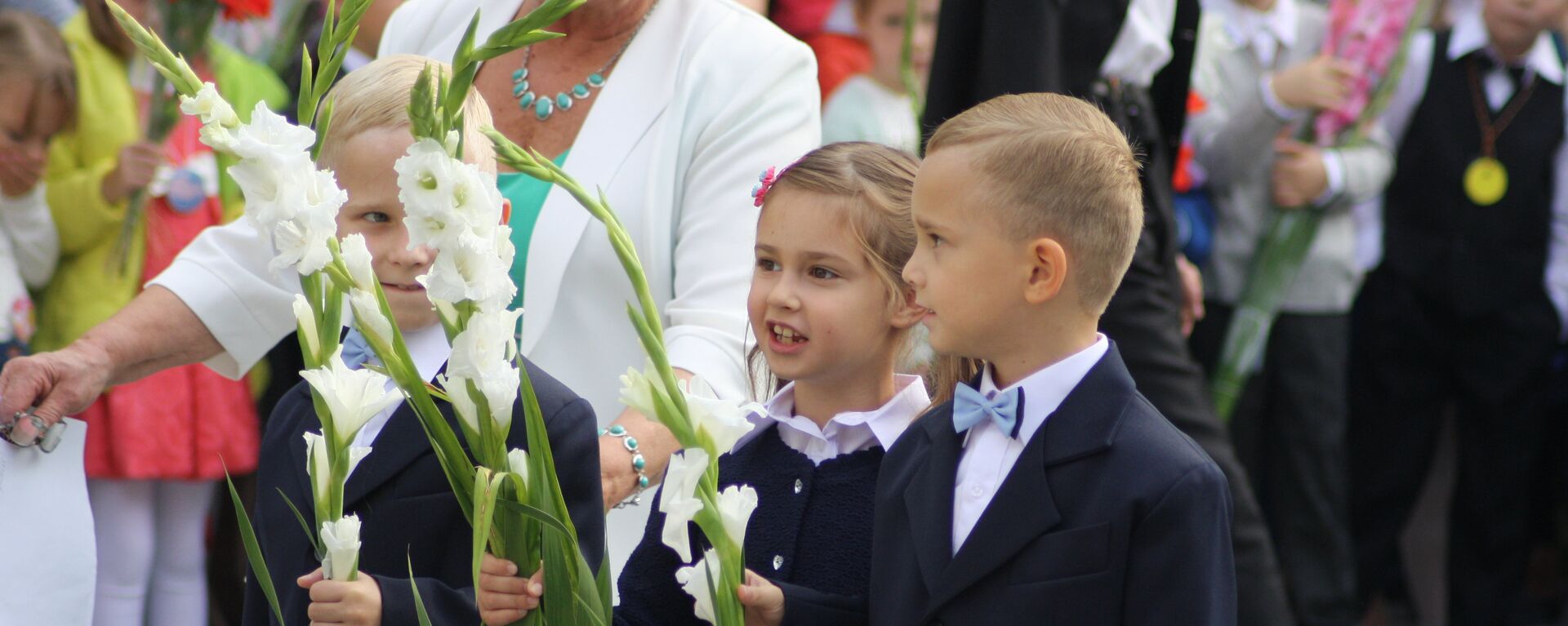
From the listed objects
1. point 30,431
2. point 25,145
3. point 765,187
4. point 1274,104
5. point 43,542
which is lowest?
point 43,542

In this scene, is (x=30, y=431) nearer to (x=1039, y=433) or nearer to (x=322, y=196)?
(x=322, y=196)

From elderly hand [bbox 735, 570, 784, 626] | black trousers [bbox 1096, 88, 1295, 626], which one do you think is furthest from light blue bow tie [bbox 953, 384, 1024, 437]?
black trousers [bbox 1096, 88, 1295, 626]

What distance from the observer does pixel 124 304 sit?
387cm

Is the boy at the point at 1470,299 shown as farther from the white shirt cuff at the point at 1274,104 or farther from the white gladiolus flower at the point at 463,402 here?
the white gladiolus flower at the point at 463,402

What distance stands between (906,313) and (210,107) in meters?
1.03

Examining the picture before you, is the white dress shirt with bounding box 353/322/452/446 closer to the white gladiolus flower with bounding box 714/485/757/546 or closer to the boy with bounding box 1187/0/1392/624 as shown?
the white gladiolus flower with bounding box 714/485/757/546

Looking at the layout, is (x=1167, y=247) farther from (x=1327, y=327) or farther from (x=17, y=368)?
(x=17, y=368)

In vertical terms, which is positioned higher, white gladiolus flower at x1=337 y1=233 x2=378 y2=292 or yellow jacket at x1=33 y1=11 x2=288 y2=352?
yellow jacket at x1=33 y1=11 x2=288 y2=352

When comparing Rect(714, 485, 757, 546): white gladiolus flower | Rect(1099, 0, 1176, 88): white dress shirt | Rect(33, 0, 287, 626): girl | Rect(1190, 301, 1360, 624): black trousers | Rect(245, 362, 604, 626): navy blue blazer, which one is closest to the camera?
Rect(714, 485, 757, 546): white gladiolus flower

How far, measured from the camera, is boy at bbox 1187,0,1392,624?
4.72 m

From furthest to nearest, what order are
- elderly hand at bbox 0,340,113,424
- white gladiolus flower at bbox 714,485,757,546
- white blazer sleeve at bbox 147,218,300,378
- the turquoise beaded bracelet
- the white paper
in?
white blazer sleeve at bbox 147,218,300,378
the turquoise beaded bracelet
elderly hand at bbox 0,340,113,424
the white paper
white gladiolus flower at bbox 714,485,757,546

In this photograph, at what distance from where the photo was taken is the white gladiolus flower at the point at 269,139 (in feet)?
4.11

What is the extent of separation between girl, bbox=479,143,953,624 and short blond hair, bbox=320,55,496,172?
0.37 meters

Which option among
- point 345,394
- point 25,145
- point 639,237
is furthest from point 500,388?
point 25,145
